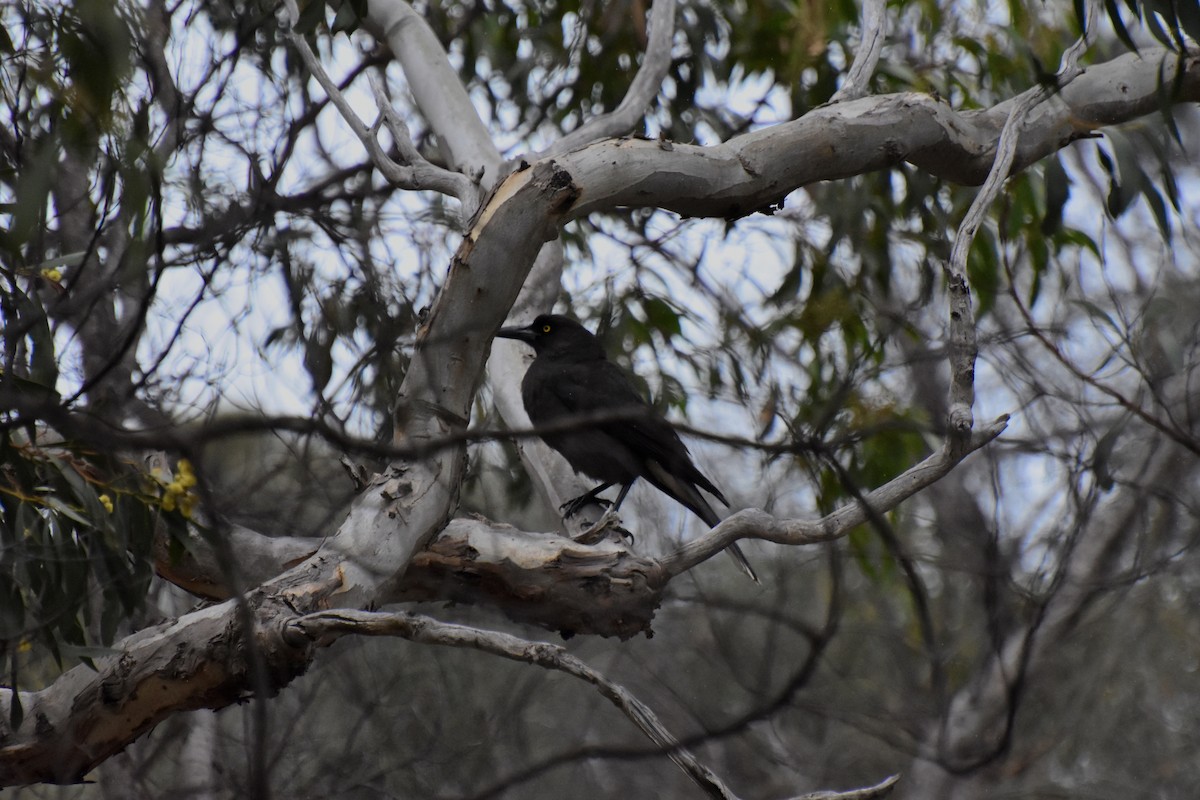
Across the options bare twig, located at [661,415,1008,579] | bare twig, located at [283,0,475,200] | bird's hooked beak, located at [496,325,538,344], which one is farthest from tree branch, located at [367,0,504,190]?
bare twig, located at [661,415,1008,579]

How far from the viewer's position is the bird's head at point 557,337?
3832 mm

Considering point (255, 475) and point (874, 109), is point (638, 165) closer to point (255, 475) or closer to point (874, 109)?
point (874, 109)

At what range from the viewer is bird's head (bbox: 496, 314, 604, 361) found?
3832mm

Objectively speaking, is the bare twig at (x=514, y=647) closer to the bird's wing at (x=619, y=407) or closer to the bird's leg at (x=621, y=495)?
the bird's leg at (x=621, y=495)

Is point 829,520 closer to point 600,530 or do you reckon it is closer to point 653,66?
point 600,530

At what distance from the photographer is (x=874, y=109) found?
9.61 feet

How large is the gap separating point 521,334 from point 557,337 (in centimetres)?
21

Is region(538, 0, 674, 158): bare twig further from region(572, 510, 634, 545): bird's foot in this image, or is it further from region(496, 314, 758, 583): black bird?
region(572, 510, 634, 545): bird's foot

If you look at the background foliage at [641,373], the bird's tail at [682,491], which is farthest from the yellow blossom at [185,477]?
the bird's tail at [682,491]

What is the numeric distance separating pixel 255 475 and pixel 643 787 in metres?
3.13

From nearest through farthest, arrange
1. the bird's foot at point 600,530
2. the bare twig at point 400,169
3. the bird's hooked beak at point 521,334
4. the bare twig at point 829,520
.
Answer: the bare twig at point 829,520 < the bird's foot at point 600,530 < the bare twig at point 400,169 < the bird's hooked beak at point 521,334

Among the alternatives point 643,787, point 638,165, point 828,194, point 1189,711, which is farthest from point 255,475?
point 1189,711

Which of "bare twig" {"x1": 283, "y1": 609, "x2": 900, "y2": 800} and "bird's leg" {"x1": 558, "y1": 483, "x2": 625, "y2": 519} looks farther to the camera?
"bird's leg" {"x1": 558, "y1": 483, "x2": 625, "y2": 519}

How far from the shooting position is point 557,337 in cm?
396
